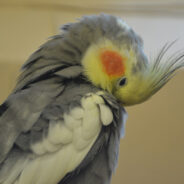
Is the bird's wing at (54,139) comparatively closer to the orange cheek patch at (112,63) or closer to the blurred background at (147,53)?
the orange cheek patch at (112,63)

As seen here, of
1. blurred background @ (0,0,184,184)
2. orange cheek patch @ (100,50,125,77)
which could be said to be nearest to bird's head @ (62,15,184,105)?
orange cheek patch @ (100,50,125,77)

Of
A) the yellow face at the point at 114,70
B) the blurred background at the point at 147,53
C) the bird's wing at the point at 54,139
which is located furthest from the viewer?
→ the blurred background at the point at 147,53

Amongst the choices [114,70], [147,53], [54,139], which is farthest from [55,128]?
[147,53]

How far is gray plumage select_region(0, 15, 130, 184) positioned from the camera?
0.67 metres

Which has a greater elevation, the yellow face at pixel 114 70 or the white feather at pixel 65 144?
the yellow face at pixel 114 70

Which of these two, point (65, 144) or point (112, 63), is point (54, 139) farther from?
point (112, 63)

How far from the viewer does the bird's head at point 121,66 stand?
773 millimetres

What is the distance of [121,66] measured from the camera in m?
0.78

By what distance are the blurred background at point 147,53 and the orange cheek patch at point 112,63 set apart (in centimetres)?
49

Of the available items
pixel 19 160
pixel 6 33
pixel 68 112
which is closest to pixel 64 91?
pixel 68 112

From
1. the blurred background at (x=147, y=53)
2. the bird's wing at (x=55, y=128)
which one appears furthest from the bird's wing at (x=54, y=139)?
the blurred background at (x=147, y=53)

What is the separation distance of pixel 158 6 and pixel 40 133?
1034 millimetres

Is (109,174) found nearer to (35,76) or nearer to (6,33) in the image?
(35,76)

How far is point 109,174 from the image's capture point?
0.76m
